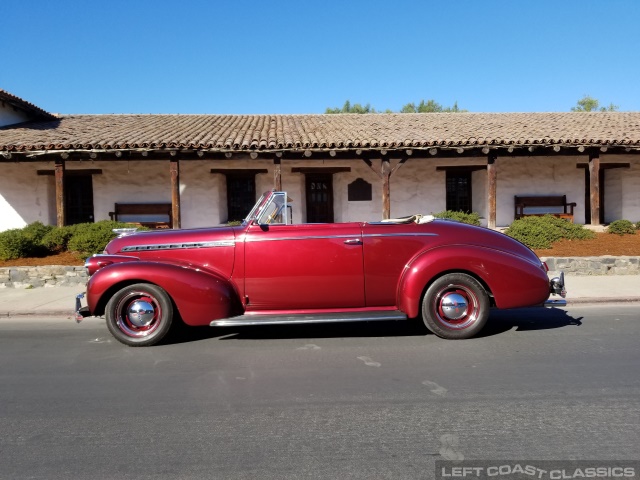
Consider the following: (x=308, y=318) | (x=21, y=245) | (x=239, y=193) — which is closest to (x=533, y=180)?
(x=239, y=193)

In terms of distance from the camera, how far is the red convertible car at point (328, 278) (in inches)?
184

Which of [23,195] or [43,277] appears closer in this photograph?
[43,277]

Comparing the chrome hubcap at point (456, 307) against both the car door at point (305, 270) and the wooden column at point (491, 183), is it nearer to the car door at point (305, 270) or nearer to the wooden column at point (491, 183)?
the car door at point (305, 270)

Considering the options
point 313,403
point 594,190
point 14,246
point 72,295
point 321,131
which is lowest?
point 313,403

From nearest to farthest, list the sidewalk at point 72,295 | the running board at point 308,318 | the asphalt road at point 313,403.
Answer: the asphalt road at point 313,403 < the running board at point 308,318 < the sidewalk at point 72,295

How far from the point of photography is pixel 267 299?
187 inches

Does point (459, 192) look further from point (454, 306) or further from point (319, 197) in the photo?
point (454, 306)

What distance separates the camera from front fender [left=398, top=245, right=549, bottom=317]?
15.3ft

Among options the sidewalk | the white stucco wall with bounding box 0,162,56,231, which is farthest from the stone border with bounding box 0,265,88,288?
the white stucco wall with bounding box 0,162,56,231

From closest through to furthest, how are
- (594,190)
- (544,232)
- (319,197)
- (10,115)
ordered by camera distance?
(544,232), (594,190), (319,197), (10,115)

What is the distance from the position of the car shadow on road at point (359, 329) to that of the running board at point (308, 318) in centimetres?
56

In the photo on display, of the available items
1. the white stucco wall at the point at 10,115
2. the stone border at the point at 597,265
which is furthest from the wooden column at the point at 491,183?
the white stucco wall at the point at 10,115

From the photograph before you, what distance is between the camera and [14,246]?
9766 mm

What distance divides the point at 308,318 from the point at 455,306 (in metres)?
1.58
